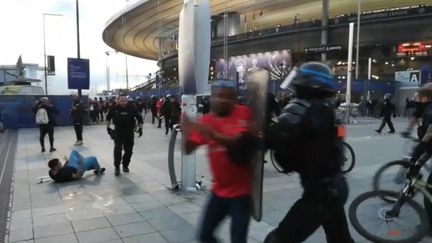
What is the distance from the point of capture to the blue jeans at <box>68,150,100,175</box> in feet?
28.2

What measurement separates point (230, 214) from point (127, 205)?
3640 millimetres

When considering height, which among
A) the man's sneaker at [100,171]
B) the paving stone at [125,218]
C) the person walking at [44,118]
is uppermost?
the person walking at [44,118]

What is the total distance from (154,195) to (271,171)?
2755 millimetres

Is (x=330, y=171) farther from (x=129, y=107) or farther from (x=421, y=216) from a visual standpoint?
(x=129, y=107)

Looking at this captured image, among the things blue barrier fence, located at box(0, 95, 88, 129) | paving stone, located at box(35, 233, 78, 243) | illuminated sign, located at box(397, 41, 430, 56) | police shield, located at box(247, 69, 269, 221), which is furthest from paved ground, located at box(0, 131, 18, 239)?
illuminated sign, located at box(397, 41, 430, 56)

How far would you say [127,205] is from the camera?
651 centimetres

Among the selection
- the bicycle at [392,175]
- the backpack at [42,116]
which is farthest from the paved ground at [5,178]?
the bicycle at [392,175]

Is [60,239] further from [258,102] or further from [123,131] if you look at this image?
[123,131]

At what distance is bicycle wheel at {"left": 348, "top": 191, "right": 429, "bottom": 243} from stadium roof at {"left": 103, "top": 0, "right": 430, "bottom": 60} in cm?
4946

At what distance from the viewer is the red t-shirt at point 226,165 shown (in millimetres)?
3057

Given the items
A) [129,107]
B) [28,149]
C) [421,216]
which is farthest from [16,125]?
[421,216]

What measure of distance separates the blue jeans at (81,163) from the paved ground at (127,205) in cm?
21

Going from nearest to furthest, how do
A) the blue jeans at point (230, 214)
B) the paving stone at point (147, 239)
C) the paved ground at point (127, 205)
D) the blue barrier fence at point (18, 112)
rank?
the blue jeans at point (230, 214) → the paving stone at point (147, 239) → the paved ground at point (127, 205) → the blue barrier fence at point (18, 112)

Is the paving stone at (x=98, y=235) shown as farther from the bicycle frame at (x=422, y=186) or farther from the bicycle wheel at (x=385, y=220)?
the bicycle frame at (x=422, y=186)
